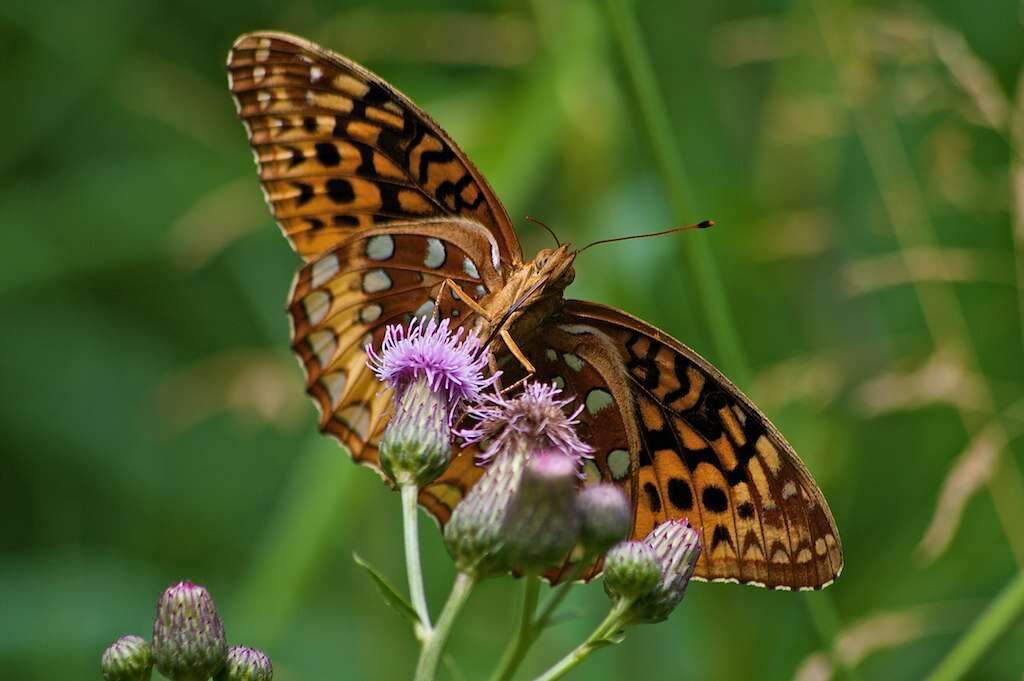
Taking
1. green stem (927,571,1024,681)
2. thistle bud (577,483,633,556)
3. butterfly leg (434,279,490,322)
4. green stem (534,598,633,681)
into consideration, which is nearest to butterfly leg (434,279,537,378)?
butterfly leg (434,279,490,322)

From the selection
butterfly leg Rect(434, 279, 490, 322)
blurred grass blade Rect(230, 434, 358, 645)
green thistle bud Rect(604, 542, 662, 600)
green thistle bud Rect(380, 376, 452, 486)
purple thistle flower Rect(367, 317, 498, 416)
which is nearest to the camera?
green thistle bud Rect(604, 542, 662, 600)

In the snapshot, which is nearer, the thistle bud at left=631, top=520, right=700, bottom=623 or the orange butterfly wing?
the thistle bud at left=631, top=520, right=700, bottom=623

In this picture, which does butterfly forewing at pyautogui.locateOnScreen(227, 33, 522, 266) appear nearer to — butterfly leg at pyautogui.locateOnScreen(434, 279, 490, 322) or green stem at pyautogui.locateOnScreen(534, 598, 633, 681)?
butterfly leg at pyautogui.locateOnScreen(434, 279, 490, 322)

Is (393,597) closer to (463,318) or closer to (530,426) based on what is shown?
(530,426)

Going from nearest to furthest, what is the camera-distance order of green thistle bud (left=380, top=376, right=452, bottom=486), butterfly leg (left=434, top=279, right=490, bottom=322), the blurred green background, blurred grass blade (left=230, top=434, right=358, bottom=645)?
green thistle bud (left=380, top=376, right=452, bottom=486) → butterfly leg (left=434, top=279, right=490, bottom=322) → blurred grass blade (left=230, top=434, right=358, bottom=645) → the blurred green background

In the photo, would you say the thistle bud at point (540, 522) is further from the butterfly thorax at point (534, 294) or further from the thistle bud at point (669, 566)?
the butterfly thorax at point (534, 294)

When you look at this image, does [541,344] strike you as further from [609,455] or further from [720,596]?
[720,596]

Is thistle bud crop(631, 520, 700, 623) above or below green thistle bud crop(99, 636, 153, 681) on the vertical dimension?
below
